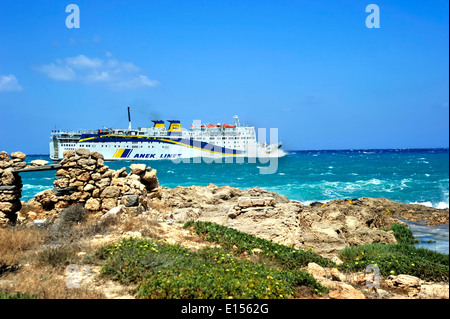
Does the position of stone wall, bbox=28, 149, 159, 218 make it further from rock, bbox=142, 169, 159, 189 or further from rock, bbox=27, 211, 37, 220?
rock, bbox=142, 169, 159, 189

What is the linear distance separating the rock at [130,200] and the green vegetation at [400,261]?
6.56 metres

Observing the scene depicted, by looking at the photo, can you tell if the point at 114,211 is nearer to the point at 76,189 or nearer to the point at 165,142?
the point at 76,189

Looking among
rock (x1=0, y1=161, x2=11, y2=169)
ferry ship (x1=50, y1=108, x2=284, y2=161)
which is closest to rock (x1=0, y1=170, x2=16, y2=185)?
rock (x1=0, y1=161, x2=11, y2=169)

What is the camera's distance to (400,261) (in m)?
7.35

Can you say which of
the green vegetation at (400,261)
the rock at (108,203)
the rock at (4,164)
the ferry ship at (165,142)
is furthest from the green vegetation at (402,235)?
the ferry ship at (165,142)

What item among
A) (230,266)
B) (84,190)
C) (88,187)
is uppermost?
(88,187)

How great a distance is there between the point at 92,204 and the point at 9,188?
2.49 m

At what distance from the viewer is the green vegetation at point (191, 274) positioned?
500 centimetres

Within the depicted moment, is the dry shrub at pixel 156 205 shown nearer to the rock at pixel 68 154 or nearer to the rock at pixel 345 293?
the rock at pixel 68 154

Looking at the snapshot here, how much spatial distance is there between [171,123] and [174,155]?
851 cm

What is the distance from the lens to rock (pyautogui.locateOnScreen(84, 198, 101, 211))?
10320 mm

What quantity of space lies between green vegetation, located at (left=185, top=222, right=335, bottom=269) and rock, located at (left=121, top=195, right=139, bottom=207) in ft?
7.77

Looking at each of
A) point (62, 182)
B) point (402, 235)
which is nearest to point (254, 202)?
point (402, 235)

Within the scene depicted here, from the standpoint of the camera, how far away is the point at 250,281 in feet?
17.5
